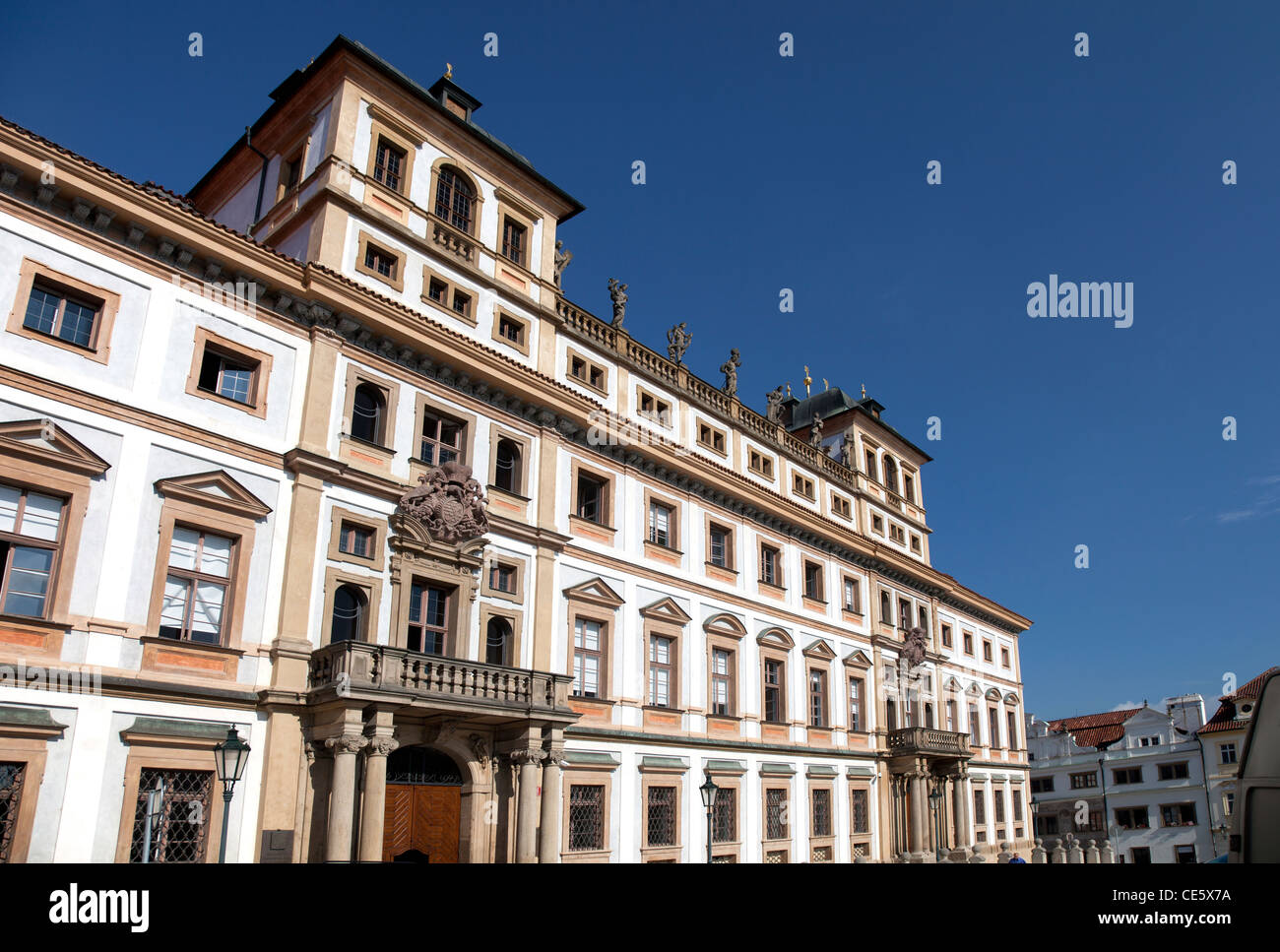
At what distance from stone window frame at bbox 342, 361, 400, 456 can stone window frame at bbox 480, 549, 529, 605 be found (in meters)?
4.11

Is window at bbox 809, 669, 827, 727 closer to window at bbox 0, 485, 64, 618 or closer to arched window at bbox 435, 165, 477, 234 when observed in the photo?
arched window at bbox 435, 165, 477, 234

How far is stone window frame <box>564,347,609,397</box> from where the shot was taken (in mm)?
30109

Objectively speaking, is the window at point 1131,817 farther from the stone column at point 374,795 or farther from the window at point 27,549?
the window at point 27,549

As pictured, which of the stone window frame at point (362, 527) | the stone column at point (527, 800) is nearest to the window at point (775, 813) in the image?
the stone column at point (527, 800)

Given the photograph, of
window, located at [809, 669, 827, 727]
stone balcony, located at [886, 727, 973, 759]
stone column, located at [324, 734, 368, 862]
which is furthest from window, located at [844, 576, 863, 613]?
stone column, located at [324, 734, 368, 862]

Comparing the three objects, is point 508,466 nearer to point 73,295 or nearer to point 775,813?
point 73,295

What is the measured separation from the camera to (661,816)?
28531 millimetres

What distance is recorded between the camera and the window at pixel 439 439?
2464 centimetres

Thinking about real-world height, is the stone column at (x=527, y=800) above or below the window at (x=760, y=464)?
below

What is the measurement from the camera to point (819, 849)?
35.1 meters

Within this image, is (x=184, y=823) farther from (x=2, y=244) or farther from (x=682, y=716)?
(x=682, y=716)

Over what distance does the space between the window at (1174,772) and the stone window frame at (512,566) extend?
6602 centimetres

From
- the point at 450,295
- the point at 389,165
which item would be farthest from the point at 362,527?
the point at 389,165
